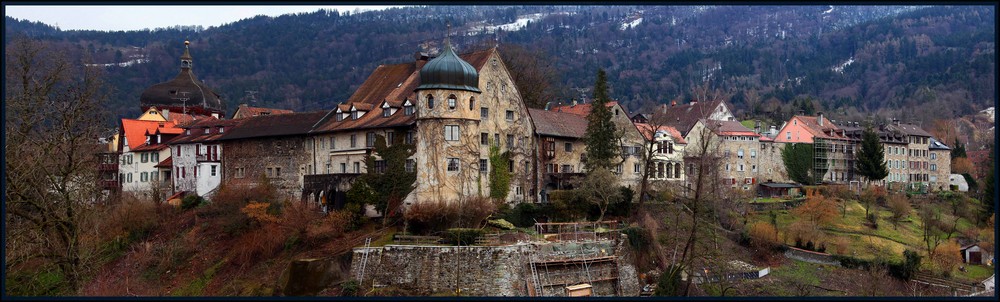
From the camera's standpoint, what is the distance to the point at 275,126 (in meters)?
59.8

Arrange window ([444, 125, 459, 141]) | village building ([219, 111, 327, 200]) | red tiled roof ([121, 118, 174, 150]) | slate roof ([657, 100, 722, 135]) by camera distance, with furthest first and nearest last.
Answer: slate roof ([657, 100, 722, 135]) → red tiled roof ([121, 118, 174, 150]) → village building ([219, 111, 327, 200]) → window ([444, 125, 459, 141])

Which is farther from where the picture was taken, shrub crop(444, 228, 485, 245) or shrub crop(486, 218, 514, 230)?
shrub crop(486, 218, 514, 230)

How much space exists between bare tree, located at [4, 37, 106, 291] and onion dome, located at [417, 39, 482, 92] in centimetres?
2068

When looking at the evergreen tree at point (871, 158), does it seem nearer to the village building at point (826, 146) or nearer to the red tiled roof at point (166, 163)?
the village building at point (826, 146)

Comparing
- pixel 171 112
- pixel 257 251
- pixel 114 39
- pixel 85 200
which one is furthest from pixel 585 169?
pixel 114 39

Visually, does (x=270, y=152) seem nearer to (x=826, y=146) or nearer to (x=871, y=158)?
(x=826, y=146)

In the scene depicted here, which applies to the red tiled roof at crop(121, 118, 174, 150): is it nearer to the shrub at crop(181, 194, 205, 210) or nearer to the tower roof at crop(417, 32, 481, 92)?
the shrub at crop(181, 194, 205, 210)

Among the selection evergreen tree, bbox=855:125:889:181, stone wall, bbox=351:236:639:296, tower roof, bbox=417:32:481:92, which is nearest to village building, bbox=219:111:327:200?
tower roof, bbox=417:32:481:92

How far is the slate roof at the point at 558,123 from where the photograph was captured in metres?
56.3

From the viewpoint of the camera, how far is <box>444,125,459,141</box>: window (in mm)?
49094

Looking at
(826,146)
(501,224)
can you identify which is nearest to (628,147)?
(501,224)

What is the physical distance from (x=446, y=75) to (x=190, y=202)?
794 inches

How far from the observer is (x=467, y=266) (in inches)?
1626

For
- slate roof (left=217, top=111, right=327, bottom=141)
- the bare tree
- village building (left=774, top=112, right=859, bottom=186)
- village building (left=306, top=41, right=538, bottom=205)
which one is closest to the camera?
the bare tree
